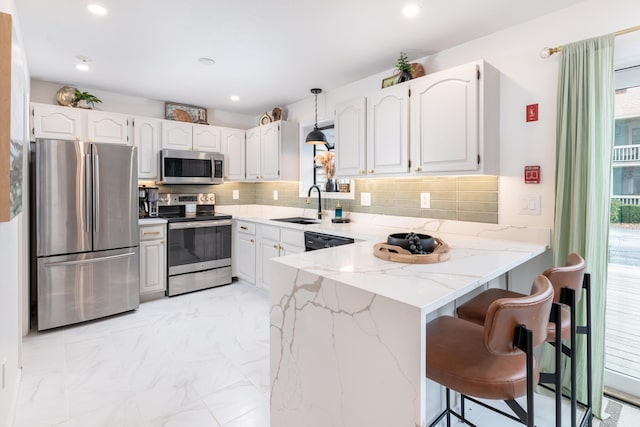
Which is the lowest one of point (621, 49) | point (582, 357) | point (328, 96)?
point (582, 357)

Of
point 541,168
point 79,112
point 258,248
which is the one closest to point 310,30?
point 541,168

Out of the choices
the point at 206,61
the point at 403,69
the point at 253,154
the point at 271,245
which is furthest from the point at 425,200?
the point at 253,154

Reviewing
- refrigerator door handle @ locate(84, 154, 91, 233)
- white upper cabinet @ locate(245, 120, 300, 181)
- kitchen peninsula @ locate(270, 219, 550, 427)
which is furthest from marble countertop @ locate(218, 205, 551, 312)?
refrigerator door handle @ locate(84, 154, 91, 233)

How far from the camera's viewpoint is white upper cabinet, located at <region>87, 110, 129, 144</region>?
11.7 ft

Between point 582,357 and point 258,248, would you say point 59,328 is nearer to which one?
point 258,248

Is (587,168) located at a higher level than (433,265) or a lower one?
higher

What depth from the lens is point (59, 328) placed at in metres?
3.05

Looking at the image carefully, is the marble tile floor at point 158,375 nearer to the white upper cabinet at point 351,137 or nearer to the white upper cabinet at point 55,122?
the white upper cabinet at point 351,137

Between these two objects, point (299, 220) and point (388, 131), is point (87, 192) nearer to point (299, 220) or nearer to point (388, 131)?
point (299, 220)

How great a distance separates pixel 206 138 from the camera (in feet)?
14.3

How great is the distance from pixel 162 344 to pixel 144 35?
2.42 m

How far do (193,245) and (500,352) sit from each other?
3610mm

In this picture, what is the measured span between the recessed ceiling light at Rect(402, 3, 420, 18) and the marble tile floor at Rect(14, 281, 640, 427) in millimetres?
2458

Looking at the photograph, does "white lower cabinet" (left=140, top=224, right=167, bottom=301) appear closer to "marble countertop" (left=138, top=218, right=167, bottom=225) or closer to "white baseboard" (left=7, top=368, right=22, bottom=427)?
"marble countertop" (left=138, top=218, right=167, bottom=225)
